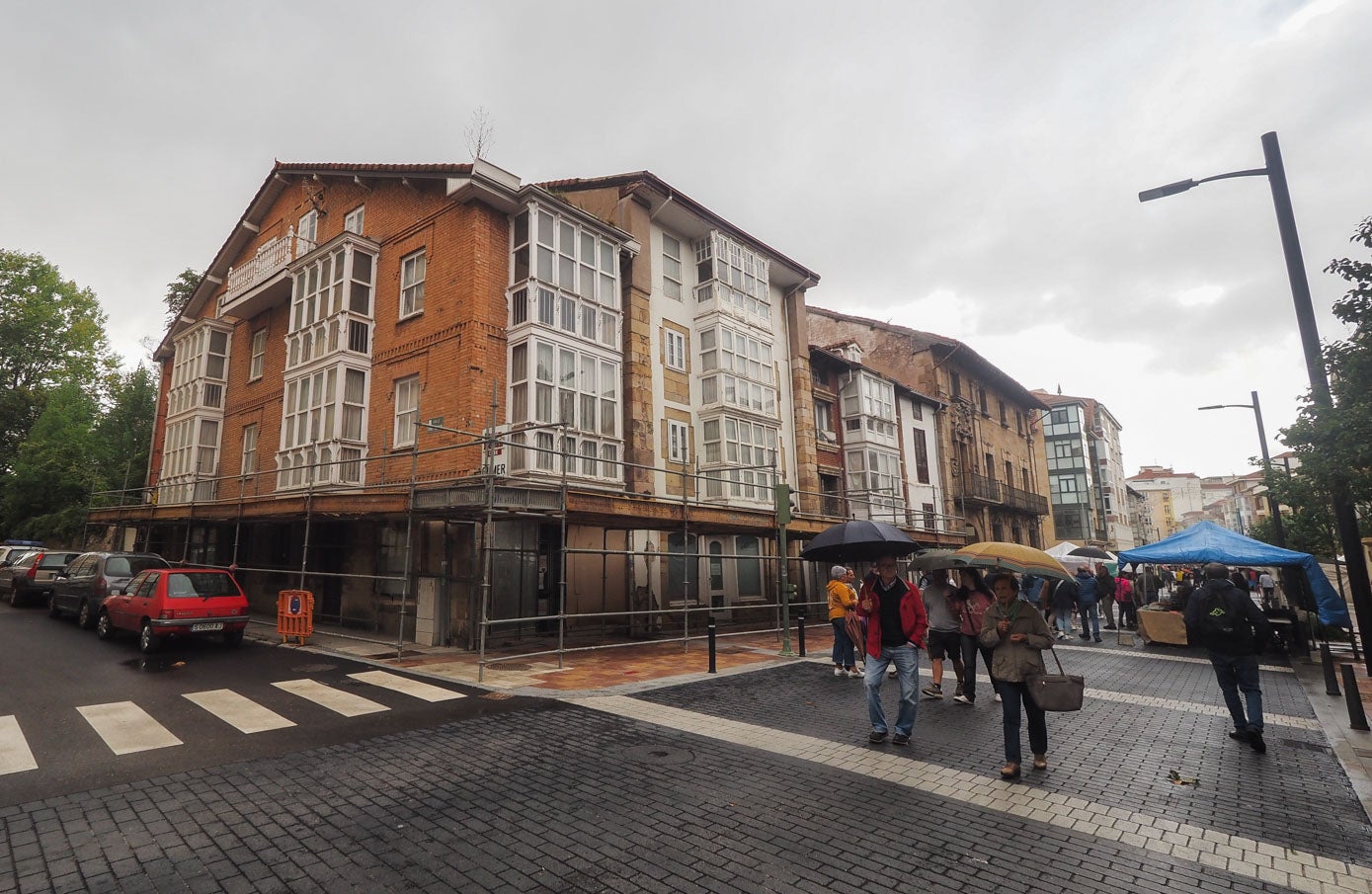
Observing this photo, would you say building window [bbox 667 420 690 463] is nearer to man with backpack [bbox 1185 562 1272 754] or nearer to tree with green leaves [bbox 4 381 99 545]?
man with backpack [bbox 1185 562 1272 754]

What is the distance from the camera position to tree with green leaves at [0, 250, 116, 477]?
32344 mm

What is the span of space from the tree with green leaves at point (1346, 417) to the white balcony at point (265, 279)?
23.4m

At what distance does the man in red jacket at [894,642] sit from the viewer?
6.36 meters

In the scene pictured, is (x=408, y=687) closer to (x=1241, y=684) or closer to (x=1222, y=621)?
(x=1222, y=621)

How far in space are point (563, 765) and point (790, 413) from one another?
61.2ft

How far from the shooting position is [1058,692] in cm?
519

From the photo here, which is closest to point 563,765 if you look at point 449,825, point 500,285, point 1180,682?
point 449,825

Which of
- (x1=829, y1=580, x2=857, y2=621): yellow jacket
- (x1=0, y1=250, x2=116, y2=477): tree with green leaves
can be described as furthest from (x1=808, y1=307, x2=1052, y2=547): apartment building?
(x1=0, y1=250, x2=116, y2=477): tree with green leaves

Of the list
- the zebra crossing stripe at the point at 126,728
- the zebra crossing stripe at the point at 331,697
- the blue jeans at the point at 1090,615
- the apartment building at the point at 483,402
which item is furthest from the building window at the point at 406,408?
the blue jeans at the point at 1090,615

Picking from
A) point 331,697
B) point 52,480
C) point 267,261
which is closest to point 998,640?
point 331,697

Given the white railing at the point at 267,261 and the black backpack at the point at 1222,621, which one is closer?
the black backpack at the point at 1222,621

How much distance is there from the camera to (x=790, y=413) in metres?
23.1

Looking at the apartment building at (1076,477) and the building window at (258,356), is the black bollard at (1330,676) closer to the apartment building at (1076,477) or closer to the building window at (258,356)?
the building window at (258,356)

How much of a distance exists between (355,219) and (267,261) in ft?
14.9
